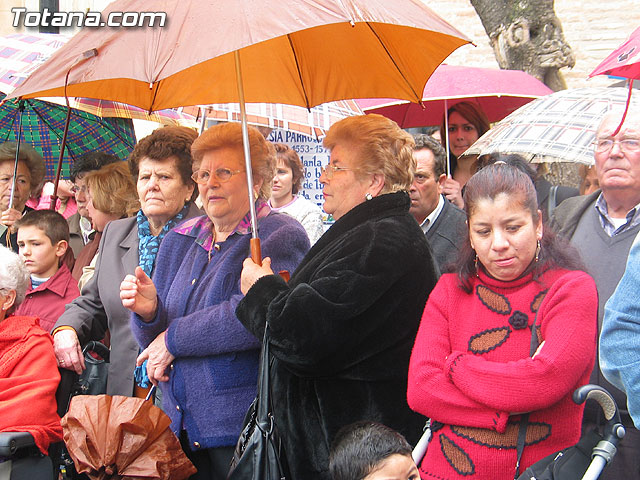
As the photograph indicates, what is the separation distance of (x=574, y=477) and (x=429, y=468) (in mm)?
524

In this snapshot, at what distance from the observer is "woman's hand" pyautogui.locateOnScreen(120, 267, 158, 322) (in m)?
3.42

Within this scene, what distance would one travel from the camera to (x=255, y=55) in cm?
414

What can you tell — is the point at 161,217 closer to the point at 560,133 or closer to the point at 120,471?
the point at 120,471

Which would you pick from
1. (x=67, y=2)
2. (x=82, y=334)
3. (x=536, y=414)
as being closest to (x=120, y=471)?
(x=82, y=334)

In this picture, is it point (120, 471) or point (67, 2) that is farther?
point (67, 2)

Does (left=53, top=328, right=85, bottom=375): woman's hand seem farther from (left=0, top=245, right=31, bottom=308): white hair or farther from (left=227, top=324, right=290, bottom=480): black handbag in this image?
Result: (left=227, top=324, right=290, bottom=480): black handbag

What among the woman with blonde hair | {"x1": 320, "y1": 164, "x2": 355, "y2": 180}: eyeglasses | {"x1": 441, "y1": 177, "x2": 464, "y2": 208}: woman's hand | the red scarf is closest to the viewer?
{"x1": 320, "y1": 164, "x2": 355, "y2": 180}: eyeglasses

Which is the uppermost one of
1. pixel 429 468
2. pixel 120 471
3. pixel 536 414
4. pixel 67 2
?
pixel 67 2

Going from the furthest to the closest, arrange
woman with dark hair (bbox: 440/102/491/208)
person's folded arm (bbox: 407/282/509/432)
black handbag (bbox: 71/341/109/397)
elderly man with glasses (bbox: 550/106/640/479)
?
woman with dark hair (bbox: 440/102/491/208)
black handbag (bbox: 71/341/109/397)
elderly man with glasses (bbox: 550/106/640/479)
person's folded arm (bbox: 407/282/509/432)

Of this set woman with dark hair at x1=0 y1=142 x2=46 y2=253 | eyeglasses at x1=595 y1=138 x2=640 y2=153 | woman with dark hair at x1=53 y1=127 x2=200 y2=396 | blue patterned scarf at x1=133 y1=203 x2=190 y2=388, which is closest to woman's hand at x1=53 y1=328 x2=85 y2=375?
woman with dark hair at x1=53 y1=127 x2=200 y2=396

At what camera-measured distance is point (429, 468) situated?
106 inches

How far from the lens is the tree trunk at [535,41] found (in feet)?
23.4

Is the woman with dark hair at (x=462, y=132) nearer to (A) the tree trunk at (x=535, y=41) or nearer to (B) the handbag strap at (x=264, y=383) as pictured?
(A) the tree trunk at (x=535, y=41)

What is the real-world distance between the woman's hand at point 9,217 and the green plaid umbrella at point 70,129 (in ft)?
2.61
